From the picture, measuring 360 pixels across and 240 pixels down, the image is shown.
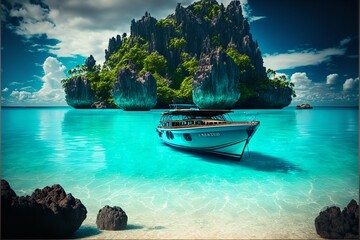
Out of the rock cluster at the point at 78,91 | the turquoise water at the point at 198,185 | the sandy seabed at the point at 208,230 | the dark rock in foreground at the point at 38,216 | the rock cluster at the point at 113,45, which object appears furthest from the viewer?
the rock cluster at the point at 113,45

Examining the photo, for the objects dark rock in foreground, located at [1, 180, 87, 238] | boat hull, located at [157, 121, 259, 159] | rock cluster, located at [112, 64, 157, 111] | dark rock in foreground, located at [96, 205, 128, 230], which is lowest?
dark rock in foreground, located at [96, 205, 128, 230]

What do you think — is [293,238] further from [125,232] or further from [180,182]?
[180,182]

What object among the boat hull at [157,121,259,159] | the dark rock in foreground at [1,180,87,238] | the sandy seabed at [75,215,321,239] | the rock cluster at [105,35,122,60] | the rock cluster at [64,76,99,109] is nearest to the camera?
the dark rock in foreground at [1,180,87,238]

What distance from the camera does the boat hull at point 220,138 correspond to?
378 inches

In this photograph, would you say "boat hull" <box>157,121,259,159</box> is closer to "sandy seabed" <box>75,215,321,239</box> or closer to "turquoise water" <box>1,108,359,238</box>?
"turquoise water" <box>1,108,359,238</box>

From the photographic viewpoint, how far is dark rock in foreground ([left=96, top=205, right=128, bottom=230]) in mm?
4367

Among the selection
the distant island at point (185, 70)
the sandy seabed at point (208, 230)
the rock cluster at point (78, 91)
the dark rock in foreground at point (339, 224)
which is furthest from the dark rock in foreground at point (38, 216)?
the rock cluster at point (78, 91)

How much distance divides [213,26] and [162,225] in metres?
81.3

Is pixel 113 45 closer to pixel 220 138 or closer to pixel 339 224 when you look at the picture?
pixel 220 138

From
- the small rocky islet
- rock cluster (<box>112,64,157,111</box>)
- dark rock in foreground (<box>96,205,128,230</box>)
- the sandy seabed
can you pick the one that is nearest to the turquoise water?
the sandy seabed

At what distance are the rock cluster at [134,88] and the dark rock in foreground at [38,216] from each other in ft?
172

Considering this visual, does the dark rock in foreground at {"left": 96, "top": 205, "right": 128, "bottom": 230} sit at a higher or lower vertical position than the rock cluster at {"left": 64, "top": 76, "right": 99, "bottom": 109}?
lower

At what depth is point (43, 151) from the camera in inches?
500

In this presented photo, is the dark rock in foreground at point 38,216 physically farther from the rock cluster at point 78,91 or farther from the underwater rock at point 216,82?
the rock cluster at point 78,91
